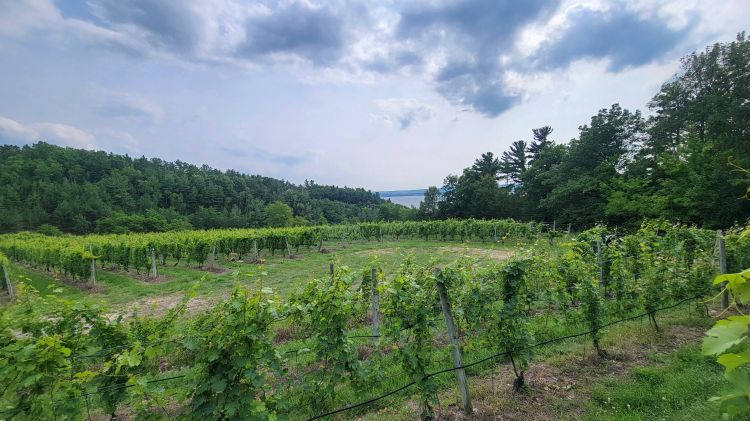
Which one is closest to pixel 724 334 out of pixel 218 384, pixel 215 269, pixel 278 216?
pixel 218 384

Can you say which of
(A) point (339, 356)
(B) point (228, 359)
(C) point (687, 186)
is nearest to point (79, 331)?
(B) point (228, 359)

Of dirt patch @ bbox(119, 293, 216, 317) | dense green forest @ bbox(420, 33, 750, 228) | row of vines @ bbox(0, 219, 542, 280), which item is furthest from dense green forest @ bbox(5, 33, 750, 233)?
dirt patch @ bbox(119, 293, 216, 317)

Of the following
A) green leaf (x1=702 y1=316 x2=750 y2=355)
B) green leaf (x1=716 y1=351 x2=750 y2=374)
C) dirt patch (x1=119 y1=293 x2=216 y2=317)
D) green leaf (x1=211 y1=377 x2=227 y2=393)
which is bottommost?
dirt patch (x1=119 y1=293 x2=216 y2=317)

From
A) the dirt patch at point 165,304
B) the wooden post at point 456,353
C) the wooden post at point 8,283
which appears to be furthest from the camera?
the wooden post at point 8,283

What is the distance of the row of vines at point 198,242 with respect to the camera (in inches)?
636

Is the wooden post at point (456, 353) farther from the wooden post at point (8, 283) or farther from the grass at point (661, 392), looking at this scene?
the wooden post at point (8, 283)

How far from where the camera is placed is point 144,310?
34.1ft

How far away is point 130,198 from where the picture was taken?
67.0 meters

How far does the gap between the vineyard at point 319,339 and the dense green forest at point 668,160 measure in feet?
46.3

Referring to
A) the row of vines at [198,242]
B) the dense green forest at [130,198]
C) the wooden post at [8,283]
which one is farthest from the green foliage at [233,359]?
the dense green forest at [130,198]

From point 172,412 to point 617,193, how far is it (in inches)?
1125

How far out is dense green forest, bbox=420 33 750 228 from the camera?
18484 mm

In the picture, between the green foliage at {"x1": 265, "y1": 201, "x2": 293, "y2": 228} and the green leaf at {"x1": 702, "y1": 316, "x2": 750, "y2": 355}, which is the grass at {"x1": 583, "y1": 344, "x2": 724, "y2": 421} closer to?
the green leaf at {"x1": 702, "y1": 316, "x2": 750, "y2": 355}

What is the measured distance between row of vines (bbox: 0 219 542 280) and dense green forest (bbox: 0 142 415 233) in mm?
32448
